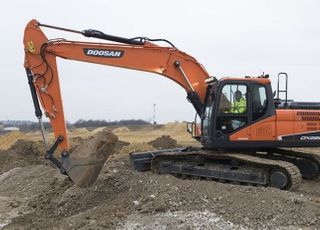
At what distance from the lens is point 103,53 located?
13273mm

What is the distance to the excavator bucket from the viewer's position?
12.1 m

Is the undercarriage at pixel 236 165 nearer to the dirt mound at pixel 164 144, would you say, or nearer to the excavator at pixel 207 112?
the excavator at pixel 207 112

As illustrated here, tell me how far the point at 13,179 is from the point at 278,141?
7.50m

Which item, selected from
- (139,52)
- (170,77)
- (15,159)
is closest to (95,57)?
(139,52)

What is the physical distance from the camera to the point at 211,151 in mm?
13398

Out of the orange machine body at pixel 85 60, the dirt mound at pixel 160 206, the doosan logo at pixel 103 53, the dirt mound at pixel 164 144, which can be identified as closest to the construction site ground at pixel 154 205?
the dirt mound at pixel 160 206

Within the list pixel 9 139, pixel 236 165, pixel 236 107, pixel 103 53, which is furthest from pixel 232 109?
pixel 9 139

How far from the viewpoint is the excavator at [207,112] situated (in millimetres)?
12281

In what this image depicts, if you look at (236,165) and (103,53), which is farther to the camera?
(103,53)

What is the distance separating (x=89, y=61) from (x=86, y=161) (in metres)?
2.57

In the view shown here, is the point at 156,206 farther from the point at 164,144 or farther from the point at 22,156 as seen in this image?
the point at 164,144

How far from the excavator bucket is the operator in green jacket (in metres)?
3.02

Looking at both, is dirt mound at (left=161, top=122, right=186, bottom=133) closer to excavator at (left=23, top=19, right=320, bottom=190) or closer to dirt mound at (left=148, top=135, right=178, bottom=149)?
dirt mound at (left=148, top=135, right=178, bottom=149)

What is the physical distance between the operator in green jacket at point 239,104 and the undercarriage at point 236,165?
1.01 metres
